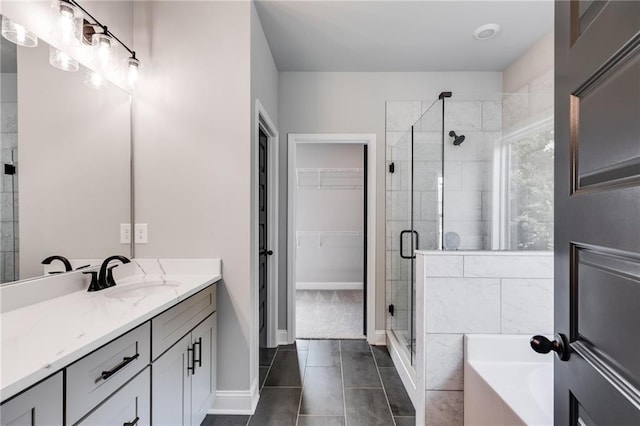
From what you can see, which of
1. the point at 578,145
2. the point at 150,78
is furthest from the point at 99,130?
the point at 578,145

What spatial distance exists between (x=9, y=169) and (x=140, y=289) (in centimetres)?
80

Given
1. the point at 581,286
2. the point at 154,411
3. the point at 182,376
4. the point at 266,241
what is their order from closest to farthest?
the point at 581,286 → the point at 154,411 → the point at 182,376 → the point at 266,241

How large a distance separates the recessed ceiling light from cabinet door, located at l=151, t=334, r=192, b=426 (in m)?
2.97

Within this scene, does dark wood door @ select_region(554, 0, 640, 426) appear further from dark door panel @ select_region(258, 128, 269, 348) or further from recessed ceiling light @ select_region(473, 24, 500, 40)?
dark door panel @ select_region(258, 128, 269, 348)

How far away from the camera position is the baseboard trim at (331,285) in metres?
5.07

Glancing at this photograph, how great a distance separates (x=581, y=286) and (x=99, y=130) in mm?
2222

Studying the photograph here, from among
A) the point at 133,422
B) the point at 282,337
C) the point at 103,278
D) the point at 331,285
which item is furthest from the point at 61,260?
the point at 331,285

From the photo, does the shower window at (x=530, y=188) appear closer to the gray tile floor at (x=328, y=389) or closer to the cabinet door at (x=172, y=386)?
the gray tile floor at (x=328, y=389)

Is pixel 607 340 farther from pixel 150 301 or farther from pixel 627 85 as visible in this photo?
pixel 150 301

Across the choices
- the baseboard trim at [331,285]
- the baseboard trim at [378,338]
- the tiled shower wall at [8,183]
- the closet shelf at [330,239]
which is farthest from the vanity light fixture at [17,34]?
the baseboard trim at [331,285]

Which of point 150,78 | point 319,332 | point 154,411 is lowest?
point 319,332

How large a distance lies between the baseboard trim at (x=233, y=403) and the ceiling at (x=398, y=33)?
263cm

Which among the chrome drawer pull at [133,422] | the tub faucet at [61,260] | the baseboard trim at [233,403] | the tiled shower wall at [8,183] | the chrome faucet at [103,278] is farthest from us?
the baseboard trim at [233,403]

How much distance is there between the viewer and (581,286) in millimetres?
667
